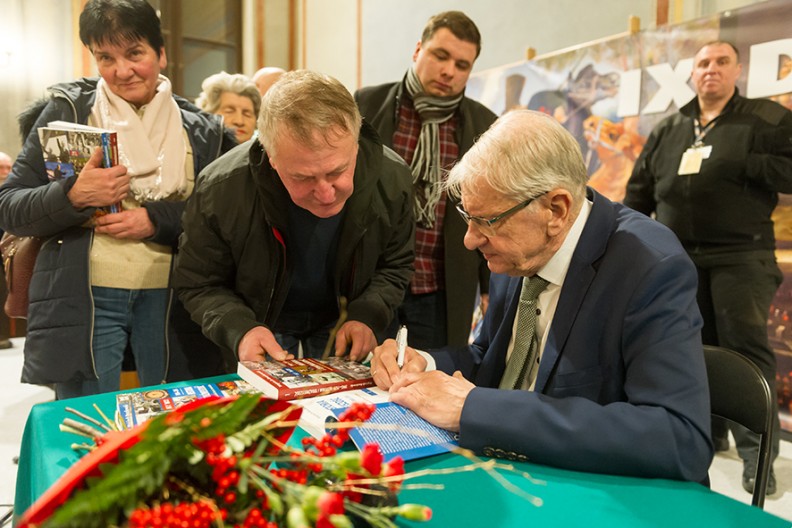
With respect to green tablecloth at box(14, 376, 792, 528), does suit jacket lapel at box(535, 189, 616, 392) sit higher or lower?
higher

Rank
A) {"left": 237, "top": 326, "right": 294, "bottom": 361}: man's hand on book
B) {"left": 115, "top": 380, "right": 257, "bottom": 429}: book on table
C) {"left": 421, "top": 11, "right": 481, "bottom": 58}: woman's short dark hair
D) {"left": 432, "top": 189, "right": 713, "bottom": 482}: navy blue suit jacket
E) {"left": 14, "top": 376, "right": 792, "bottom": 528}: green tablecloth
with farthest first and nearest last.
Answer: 1. {"left": 421, "top": 11, "right": 481, "bottom": 58}: woman's short dark hair
2. {"left": 237, "top": 326, "right": 294, "bottom": 361}: man's hand on book
3. {"left": 115, "top": 380, "right": 257, "bottom": 429}: book on table
4. {"left": 432, "top": 189, "right": 713, "bottom": 482}: navy blue suit jacket
5. {"left": 14, "top": 376, "right": 792, "bottom": 528}: green tablecloth

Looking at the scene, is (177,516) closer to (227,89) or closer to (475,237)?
(475,237)

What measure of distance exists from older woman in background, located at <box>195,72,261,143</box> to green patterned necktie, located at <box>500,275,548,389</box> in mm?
2225

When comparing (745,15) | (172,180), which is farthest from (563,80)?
(172,180)

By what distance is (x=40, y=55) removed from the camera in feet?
19.5

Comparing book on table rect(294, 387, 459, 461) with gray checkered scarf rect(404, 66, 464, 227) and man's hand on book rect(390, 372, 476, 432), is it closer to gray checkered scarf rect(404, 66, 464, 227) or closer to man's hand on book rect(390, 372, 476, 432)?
man's hand on book rect(390, 372, 476, 432)

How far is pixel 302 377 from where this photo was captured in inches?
53.9

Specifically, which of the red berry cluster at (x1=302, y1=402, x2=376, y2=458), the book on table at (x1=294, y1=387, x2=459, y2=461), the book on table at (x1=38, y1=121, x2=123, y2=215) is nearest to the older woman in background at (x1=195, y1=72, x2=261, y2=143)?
the book on table at (x1=38, y1=121, x2=123, y2=215)

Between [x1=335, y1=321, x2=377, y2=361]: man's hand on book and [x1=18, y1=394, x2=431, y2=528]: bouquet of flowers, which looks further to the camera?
[x1=335, y1=321, x2=377, y2=361]: man's hand on book

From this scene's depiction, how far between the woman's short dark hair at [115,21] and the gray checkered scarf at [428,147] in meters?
1.02

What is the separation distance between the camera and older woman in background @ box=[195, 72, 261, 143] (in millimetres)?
3258

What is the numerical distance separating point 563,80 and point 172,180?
8.59ft

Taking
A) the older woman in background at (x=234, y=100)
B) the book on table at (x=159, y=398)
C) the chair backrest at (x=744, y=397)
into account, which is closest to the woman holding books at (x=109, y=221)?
the book on table at (x=159, y=398)

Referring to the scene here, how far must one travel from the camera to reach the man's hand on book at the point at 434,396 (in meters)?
1.15
